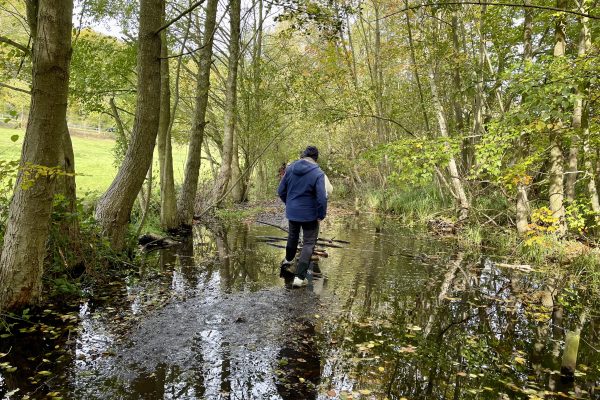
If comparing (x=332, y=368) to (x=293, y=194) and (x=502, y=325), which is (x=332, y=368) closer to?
(x=502, y=325)

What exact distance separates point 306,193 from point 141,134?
2994 millimetres

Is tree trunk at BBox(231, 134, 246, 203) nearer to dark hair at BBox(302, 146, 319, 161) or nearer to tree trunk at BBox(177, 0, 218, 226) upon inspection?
tree trunk at BBox(177, 0, 218, 226)

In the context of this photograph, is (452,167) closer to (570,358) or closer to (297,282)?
(297,282)

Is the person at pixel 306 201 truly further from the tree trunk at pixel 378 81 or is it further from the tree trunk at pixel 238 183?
the tree trunk at pixel 238 183

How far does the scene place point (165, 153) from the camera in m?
10.5

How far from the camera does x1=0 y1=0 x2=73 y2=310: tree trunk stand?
4137mm

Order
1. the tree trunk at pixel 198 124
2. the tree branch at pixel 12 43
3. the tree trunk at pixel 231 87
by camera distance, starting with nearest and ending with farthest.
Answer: the tree branch at pixel 12 43 < the tree trunk at pixel 198 124 < the tree trunk at pixel 231 87

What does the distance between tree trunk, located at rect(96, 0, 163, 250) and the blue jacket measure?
2561 millimetres

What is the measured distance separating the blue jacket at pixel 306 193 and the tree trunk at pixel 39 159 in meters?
3.45

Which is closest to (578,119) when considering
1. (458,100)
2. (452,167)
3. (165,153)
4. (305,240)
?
(452,167)

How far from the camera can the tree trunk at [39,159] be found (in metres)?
4.14

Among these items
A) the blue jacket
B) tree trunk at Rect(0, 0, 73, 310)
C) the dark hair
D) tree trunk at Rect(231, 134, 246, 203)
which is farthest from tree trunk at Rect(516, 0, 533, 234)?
tree trunk at Rect(231, 134, 246, 203)

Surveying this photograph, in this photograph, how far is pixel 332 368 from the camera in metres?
3.89

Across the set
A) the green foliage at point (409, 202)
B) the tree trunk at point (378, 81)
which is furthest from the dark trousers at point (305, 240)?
the tree trunk at point (378, 81)
